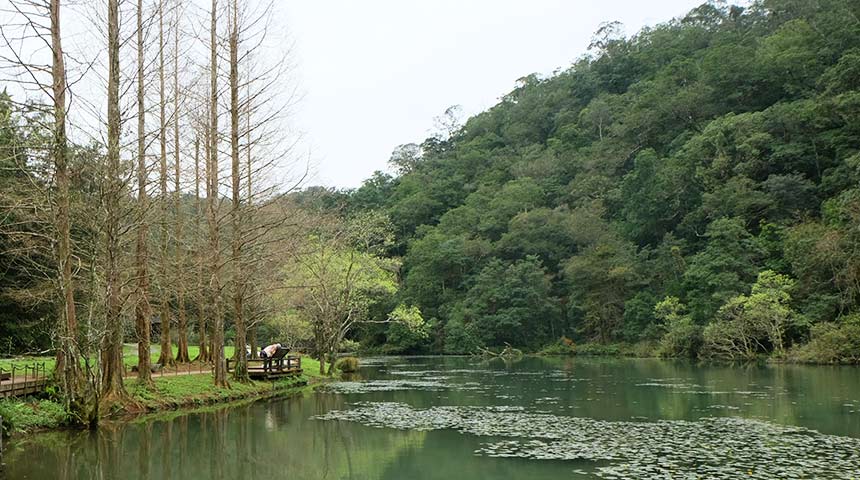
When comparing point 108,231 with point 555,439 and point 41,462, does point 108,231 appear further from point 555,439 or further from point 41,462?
point 555,439

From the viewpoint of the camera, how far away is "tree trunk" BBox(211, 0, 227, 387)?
25.1 m

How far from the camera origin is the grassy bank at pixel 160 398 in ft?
52.0

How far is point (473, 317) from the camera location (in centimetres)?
7150

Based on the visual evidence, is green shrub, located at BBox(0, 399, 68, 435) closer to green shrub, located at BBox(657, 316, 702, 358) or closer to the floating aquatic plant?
the floating aquatic plant

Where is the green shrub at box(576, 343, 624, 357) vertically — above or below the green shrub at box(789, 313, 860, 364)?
below

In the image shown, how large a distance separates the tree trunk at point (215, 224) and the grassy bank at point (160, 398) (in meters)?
0.92

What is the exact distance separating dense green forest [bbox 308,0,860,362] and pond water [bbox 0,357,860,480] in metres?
21.5

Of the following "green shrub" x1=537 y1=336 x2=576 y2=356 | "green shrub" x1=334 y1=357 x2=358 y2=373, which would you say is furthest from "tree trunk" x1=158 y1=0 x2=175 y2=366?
"green shrub" x1=537 y1=336 x2=576 y2=356

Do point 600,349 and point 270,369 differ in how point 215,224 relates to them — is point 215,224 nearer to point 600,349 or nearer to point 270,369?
point 270,369

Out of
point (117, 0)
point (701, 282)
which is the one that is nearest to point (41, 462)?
point (117, 0)

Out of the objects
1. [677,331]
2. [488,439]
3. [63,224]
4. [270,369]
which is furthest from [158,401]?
[677,331]

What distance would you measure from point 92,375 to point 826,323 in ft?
134

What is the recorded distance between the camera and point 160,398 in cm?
2141

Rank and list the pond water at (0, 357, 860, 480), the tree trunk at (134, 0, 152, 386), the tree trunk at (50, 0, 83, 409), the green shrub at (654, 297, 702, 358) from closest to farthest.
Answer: the pond water at (0, 357, 860, 480), the tree trunk at (50, 0, 83, 409), the tree trunk at (134, 0, 152, 386), the green shrub at (654, 297, 702, 358)
